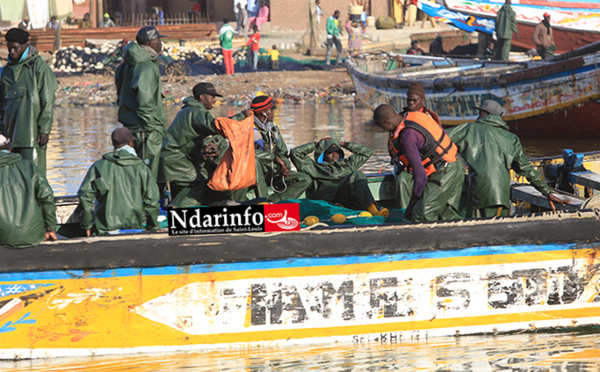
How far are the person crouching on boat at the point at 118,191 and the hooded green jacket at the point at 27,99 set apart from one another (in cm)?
176

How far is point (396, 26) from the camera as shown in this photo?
1287 inches

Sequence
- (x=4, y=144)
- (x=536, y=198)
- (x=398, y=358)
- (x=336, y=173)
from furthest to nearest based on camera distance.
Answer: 1. (x=336, y=173)
2. (x=536, y=198)
3. (x=398, y=358)
4. (x=4, y=144)

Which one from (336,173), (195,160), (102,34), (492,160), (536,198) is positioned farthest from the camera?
(102,34)

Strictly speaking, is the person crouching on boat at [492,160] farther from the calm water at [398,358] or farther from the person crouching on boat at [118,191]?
the person crouching on boat at [118,191]

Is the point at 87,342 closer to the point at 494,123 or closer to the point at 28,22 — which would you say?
the point at 494,123

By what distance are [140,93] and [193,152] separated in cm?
72

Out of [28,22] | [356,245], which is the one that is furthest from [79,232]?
[28,22]

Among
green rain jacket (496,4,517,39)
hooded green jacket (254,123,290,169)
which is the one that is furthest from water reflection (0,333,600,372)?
green rain jacket (496,4,517,39)

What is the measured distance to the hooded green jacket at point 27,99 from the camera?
639cm

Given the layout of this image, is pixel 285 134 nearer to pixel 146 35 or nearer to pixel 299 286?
pixel 146 35

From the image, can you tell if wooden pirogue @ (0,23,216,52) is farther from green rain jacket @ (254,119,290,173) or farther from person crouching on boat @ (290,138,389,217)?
green rain jacket @ (254,119,290,173)

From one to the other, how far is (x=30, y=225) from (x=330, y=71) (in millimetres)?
21239

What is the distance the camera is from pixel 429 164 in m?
5.32

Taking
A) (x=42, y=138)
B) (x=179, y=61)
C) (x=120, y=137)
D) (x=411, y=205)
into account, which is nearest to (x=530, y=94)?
(x=411, y=205)
